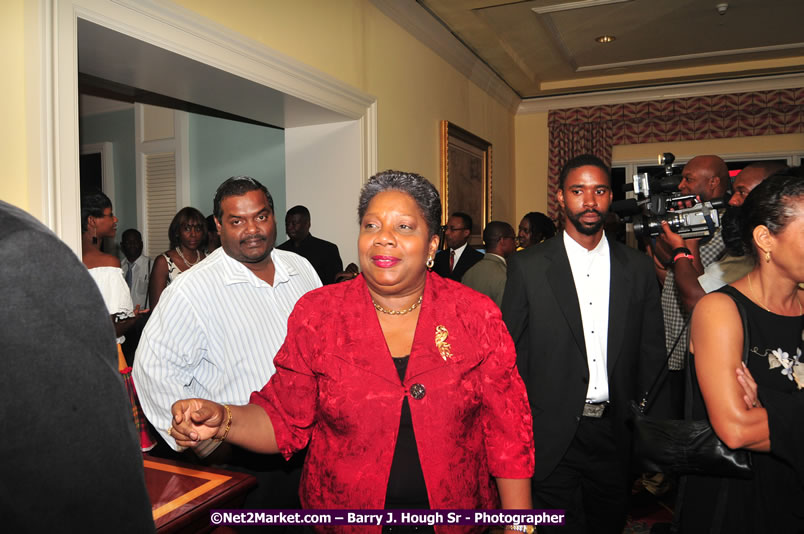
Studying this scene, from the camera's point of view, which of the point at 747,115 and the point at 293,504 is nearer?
the point at 293,504

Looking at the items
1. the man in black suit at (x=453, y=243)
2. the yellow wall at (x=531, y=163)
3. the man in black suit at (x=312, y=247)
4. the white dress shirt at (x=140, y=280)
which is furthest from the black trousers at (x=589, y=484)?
the yellow wall at (x=531, y=163)

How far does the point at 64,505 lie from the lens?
0.48 m

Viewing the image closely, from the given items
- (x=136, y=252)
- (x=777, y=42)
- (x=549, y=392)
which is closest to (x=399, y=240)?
(x=549, y=392)

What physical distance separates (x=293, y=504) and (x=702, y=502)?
4.58 ft

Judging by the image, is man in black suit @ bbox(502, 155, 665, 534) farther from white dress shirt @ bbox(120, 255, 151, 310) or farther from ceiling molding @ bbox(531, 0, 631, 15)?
white dress shirt @ bbox(120, 255, 151, 310)

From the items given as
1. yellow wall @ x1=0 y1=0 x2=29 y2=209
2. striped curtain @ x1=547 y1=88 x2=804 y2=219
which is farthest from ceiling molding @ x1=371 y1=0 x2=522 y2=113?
yellow wall @ x1=0 y1=0 x2=29 y2=209

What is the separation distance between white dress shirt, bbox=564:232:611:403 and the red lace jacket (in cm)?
89

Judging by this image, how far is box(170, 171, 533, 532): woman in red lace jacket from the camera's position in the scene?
1.50 metres

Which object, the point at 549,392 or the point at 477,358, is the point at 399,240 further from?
the point at 549,392

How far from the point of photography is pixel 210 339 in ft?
6.68

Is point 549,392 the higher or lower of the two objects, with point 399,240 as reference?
lower

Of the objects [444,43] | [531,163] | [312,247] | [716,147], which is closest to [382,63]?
[444,43]

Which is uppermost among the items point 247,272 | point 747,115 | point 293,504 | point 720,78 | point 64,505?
point 720,78

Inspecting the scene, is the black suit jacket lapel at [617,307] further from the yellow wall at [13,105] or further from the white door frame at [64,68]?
the yellow wall at [13,105]
